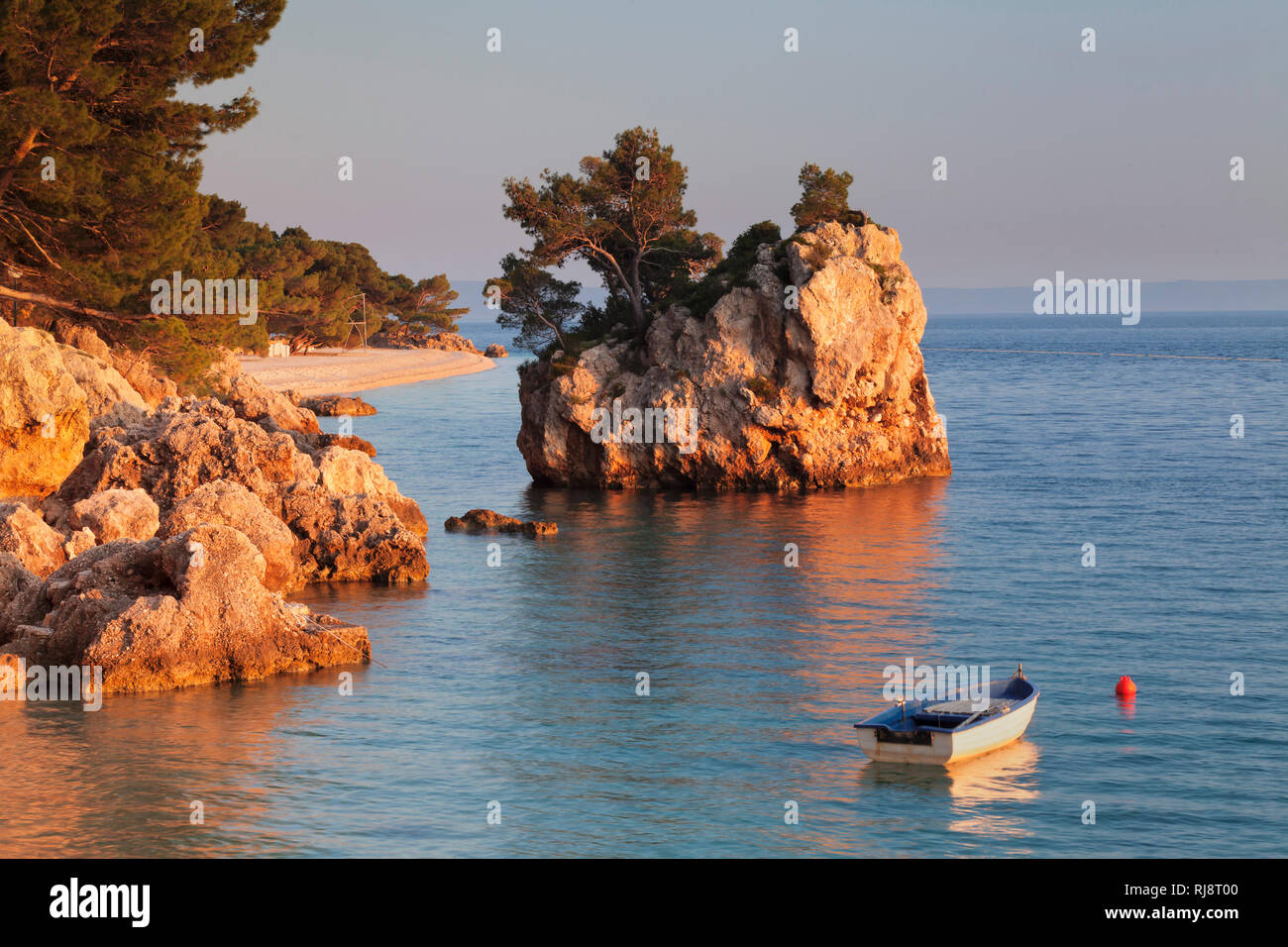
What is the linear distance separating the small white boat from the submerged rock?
922 inches

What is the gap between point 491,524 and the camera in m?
44.8

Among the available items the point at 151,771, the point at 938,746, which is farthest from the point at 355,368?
the point at 938,746

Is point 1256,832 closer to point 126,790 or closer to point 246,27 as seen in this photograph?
point 126,790

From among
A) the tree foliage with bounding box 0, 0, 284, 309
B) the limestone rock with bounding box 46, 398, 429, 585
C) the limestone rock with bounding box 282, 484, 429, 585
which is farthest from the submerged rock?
the tree foliage with bounding box 0, 0, 284, 309

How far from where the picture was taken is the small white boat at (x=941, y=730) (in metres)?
20.6

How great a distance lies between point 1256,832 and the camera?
1859 centimetres

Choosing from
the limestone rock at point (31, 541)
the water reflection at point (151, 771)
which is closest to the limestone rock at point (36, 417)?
the limestone rock at point (31, 541)

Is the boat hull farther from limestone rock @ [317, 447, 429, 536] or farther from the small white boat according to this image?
limestone rock @ [317, 447, 429, 536]

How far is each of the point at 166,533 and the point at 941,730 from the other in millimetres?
18469

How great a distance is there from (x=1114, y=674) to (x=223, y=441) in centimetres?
2411

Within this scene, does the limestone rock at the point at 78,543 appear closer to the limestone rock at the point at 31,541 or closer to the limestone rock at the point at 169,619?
the limestone rock at the point at 31,541

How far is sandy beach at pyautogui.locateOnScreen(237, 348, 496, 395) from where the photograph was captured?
111 metres

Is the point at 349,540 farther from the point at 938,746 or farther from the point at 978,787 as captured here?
the point at 978,787

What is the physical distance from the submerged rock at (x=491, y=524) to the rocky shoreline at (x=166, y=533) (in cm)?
305
